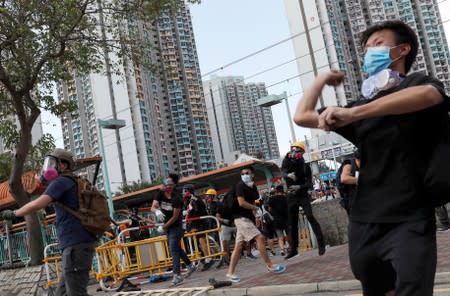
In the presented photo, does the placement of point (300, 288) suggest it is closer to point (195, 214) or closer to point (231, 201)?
point (231, 201)

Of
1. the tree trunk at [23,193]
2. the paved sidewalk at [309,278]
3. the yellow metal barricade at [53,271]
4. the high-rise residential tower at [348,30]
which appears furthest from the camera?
the high-rise residential tower at [348,30]

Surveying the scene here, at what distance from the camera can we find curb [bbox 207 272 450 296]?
6.56m

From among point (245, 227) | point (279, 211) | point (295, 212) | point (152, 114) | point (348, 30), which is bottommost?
point (245, 227)

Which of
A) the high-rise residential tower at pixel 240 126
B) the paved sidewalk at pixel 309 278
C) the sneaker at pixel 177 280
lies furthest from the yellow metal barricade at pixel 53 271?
the high-rise residential tower at pixel 240 126

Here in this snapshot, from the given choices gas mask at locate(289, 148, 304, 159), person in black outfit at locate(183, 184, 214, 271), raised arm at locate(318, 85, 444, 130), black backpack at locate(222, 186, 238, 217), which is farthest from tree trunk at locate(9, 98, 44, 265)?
raised arm at locate(318, 85, 444, 130)

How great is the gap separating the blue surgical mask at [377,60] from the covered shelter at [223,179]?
17510 millimetres

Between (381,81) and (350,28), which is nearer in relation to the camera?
(381,81)

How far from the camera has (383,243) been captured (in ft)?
8.34

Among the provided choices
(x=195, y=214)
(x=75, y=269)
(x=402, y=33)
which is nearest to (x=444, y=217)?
(x=195, y=214)

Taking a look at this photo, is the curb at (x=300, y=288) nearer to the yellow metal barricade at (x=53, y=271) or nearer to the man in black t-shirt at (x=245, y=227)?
the man in black t-shirt at (x=245, y=227)

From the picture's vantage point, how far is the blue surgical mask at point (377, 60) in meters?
2.64

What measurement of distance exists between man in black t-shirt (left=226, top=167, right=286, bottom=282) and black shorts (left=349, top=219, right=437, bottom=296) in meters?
6.30

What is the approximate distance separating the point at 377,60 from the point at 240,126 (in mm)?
82051

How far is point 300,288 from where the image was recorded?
7.30 meters
